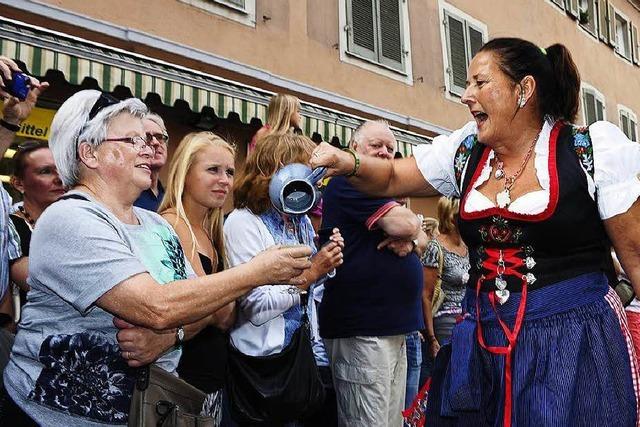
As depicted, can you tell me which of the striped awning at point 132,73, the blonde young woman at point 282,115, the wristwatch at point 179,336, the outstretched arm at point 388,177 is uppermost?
the striped awning at point 132,73

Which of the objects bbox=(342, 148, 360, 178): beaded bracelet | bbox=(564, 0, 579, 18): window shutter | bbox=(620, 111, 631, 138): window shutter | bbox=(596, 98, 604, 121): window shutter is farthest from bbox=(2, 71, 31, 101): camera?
bbox=(620, 111, 631, 138): window shutter

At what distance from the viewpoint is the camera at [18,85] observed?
8.59 ft

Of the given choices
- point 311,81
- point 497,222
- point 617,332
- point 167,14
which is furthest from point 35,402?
point 311,81

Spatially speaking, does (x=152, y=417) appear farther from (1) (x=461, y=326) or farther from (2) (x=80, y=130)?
(1) (x=461, y=326)

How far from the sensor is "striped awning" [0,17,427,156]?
5195 millimetres

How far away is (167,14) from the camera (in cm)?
686

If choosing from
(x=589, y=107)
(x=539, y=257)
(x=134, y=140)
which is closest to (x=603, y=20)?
(x=589, y=107)

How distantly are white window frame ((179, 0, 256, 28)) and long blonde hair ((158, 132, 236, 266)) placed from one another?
175 inches

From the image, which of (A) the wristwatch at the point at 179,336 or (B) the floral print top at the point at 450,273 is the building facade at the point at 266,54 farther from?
(A) the wristwatch at the point at 179,336

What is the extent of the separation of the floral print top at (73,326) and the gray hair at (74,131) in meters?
0.19

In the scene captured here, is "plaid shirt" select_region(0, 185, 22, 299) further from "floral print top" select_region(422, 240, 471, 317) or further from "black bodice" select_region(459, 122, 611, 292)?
"floral print top" select_region(422, 240, 471, 317)

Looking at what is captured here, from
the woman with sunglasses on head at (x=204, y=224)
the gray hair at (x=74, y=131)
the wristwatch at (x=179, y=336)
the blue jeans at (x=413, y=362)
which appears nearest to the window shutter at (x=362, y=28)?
the blue jeans at (x=413, y=362)

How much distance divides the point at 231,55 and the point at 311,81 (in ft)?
4.43

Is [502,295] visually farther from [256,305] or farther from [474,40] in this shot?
[474,40]
